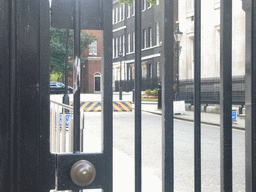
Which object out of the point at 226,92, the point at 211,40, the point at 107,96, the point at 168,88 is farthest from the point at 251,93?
the point at 211,40

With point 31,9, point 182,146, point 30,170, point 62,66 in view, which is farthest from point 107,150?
point 62,66

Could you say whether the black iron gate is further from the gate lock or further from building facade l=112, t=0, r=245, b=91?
building facade l=112, t=0, r=245, b=91

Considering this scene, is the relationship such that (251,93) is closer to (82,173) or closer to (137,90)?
(137,90)

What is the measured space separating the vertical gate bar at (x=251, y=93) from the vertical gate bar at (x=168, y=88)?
0.98 feet

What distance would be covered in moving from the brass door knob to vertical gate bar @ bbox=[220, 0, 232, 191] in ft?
1.59

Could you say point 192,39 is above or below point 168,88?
above

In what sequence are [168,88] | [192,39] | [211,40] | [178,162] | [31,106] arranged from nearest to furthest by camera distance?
[31,106]
[168,88]
[178,162]
[211,40]
[192,39]

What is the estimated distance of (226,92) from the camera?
46.4 inches

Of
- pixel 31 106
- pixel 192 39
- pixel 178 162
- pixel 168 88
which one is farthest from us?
pixel 192 39

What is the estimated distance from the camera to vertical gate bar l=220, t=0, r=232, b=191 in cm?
117

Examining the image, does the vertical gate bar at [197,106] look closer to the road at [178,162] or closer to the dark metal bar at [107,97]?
the dark metal bar at [107,97]

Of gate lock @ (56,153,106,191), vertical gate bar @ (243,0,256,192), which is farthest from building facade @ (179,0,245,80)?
gate lock @ (56,153,106,191)

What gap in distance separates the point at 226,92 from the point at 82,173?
0.57m

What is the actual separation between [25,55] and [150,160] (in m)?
5.04
